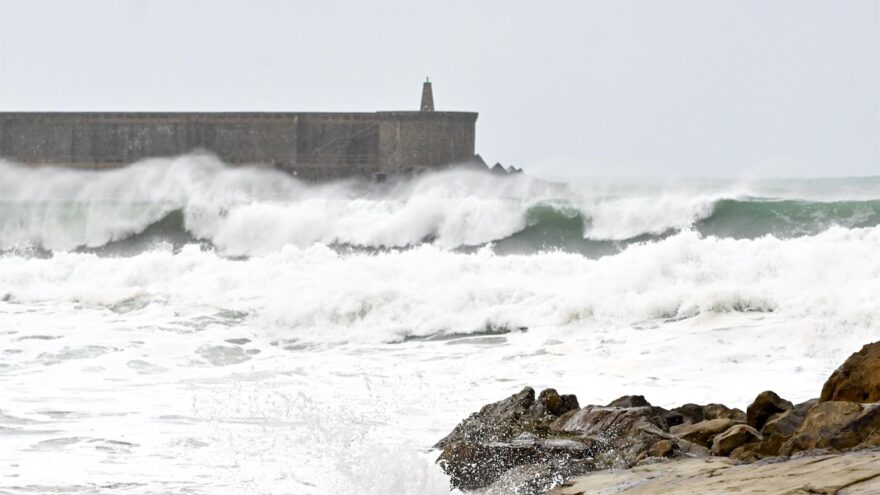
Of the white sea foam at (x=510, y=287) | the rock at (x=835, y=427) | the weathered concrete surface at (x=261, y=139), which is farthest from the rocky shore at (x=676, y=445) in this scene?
the weathered concrete surface at (x=261, y=139)

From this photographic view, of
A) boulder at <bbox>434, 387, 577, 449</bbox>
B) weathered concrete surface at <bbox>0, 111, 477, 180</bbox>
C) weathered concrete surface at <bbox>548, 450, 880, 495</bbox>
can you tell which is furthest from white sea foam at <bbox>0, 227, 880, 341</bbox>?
weathered concrete surface at <bbox>0, 111, 477, 180</bbox>

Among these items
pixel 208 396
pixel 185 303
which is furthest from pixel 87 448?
pixel 185 303

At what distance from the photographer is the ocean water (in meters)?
8.27

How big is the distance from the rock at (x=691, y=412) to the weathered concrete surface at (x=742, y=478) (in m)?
1.39

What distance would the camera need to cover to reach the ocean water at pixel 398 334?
8273 mm

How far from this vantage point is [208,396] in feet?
34.1

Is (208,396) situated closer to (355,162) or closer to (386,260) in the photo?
(386,260)

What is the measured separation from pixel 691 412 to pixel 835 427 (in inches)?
67.1

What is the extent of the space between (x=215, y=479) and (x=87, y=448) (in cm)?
113

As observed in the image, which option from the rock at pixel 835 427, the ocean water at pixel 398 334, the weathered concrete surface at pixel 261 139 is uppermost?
the weathered concrete surface at pixel 261 139

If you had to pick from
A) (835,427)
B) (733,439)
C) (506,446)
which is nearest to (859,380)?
(733,439)

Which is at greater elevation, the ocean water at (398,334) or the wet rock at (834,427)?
the wet rock at (834,427)

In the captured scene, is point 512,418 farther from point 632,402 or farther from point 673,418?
point 673,418

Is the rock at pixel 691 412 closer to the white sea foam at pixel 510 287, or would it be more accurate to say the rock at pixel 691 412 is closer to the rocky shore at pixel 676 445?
the rocky shore at pixel 676 445
